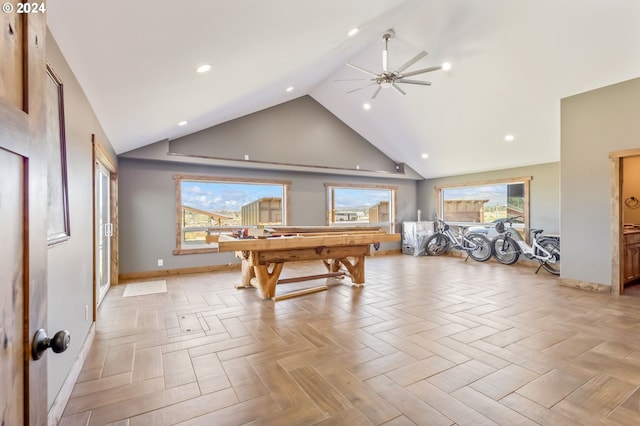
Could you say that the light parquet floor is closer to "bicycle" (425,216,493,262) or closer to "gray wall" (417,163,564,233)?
"gray wall" (417,163,564,233)

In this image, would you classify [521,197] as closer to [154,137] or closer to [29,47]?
[154,137]

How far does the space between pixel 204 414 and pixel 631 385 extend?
108 inches

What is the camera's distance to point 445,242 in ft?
26.9

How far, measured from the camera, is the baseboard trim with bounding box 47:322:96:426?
1.71 metres

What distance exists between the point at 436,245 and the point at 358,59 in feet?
16.9

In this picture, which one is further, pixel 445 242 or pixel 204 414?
pixel 445 242

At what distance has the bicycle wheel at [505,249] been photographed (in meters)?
6.71

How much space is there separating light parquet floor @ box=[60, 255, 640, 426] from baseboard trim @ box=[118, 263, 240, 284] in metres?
1.36

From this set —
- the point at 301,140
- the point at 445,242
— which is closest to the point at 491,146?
the point at 445,242

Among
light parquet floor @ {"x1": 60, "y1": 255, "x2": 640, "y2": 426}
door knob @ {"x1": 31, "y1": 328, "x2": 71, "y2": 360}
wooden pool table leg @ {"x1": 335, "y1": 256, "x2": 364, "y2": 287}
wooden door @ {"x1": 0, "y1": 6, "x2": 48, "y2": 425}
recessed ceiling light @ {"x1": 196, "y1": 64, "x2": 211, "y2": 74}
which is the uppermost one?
recessed ceiling light @ {"x1": 196, "y1": 64, "x2": 211, "y2": 74}

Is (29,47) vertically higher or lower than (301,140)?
lower

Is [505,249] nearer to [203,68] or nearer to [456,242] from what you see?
[456,242]

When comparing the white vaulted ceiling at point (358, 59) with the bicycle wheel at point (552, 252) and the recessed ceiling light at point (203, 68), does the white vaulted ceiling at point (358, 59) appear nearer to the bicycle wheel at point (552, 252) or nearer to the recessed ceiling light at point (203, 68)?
the recessed ceiling light at point (203, 68)

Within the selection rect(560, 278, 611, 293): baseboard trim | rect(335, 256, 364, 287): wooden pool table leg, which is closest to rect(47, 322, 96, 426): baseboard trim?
rect(335, 256, 364, 287): wooden pool table leg
